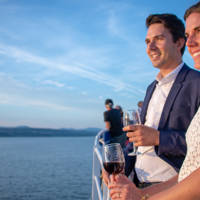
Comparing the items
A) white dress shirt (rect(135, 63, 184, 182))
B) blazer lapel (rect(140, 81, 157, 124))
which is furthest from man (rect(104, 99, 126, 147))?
white dress shirt (rect(135, 63, 184, 182))

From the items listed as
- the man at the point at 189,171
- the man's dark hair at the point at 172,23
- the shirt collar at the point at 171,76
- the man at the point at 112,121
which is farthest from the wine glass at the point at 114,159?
the man at the point at 112,121

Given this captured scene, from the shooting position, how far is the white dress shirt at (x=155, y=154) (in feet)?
6.86

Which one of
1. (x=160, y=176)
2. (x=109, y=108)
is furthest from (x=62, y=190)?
(x=160, y=176)

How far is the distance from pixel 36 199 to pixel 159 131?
22731 mm

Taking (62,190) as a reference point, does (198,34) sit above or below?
above

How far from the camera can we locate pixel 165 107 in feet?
6.87

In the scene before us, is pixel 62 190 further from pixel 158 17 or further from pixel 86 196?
pixel 158 17

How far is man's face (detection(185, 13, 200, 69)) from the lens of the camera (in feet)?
4.95

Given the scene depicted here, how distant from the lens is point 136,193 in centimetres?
163

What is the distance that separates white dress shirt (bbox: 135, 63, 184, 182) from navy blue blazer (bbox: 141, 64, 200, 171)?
0.30 feet

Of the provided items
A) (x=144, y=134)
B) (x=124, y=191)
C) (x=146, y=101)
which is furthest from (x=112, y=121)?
(x=124, y=191)

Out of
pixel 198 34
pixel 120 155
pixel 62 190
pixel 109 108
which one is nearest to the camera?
pixel 198 34

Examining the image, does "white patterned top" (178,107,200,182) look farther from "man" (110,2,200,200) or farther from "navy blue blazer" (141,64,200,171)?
"navy blue blazer" (141,64,200,171)

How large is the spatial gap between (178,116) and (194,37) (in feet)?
2.27
